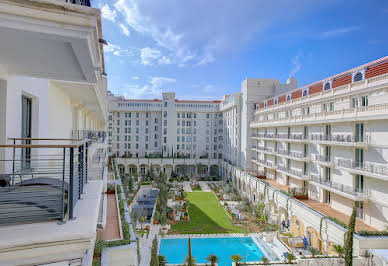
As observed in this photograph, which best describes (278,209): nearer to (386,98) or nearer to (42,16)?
(386,98)

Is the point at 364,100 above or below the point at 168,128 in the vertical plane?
above

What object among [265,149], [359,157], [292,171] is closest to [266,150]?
[265,149]

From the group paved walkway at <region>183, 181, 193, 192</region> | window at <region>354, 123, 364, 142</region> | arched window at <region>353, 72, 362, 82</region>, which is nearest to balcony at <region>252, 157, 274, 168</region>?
paved walkway at <region>183, 181, 193, 192</region>

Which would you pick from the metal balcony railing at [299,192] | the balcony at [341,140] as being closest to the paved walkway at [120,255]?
the balcony at [341,140]

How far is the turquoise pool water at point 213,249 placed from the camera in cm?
1775

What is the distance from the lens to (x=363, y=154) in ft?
58.9

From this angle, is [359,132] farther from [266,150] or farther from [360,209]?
[266,150]

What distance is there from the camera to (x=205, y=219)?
2542cm

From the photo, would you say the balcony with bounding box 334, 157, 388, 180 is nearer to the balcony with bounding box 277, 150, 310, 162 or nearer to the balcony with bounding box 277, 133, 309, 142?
the balcony with bounding box 277, 150, 310, 162

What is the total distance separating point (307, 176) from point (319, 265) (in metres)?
11.8

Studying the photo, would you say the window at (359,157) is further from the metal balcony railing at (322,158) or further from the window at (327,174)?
the window at (327,174)

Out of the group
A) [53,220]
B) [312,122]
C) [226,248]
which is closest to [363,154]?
[312,122]

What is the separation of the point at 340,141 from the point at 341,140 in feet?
0.38

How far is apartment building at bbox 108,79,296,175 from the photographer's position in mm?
50656
